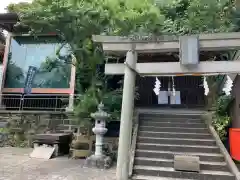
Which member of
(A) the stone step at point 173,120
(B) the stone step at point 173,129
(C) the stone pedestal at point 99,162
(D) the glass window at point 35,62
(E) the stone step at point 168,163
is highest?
(D) the glass window at point 35,62

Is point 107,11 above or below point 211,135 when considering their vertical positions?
above

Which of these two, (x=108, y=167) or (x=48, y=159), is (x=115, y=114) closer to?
(x=108, y=167)

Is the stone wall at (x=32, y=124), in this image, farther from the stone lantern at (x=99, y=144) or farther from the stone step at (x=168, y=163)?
the stone step at (x=168, y=163)

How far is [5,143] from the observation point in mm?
10984

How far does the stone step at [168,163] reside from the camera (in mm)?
6082

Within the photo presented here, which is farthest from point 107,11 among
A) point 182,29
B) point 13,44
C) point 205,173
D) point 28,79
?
point 13,44

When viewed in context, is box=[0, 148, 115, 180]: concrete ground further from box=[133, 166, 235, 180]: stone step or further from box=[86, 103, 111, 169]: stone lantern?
box=[133, 166, 235, 180]: stone step

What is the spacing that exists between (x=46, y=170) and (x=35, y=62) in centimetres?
793

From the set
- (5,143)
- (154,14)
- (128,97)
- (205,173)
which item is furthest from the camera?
(5,143)

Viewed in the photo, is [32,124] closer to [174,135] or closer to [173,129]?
[173,129]

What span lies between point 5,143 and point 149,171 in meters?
8.02

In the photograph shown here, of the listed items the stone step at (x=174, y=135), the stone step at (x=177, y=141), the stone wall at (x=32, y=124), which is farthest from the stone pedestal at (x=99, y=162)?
the stone wall at (x=32, y=124)

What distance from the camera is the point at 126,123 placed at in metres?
5.26

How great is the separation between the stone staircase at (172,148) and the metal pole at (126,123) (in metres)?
0.86
